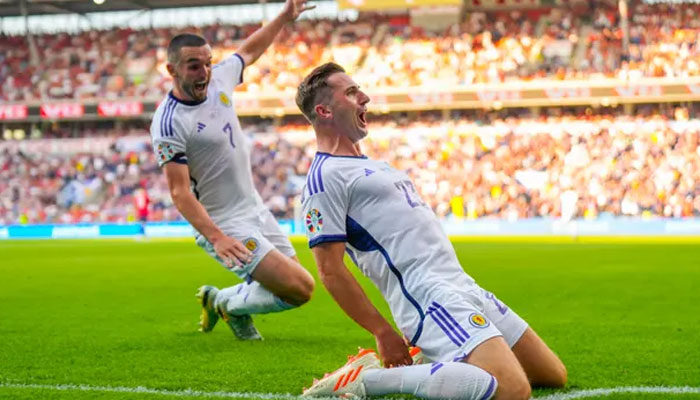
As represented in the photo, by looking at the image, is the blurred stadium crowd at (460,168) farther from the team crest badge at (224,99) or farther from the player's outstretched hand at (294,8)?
the team crest badge at (224,99)

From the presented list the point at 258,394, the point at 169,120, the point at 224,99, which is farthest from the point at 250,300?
the point at 258,394

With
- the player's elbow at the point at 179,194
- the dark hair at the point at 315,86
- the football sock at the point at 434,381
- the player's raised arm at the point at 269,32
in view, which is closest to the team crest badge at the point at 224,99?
the player's raised arm at the point at 269,32

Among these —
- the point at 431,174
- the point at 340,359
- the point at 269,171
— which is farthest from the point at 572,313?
the point at 269,171

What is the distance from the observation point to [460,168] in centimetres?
3875

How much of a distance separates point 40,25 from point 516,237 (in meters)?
29.6

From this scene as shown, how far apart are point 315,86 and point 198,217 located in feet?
8.36

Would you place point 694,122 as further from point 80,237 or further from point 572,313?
point 572,313

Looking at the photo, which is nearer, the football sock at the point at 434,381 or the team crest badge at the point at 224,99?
the football sock at the point at 434,381

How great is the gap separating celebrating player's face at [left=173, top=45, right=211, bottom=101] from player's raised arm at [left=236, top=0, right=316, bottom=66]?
0.89 metres

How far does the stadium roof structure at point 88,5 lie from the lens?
4862 centimetres

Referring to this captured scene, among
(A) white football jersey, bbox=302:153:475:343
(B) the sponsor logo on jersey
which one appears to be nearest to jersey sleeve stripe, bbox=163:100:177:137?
(B) the sponsor logo on jersey

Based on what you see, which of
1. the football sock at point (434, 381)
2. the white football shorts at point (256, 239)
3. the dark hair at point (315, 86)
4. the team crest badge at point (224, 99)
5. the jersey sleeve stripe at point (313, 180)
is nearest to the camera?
the football sock at point (434, 381)

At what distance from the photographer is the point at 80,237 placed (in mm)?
40438

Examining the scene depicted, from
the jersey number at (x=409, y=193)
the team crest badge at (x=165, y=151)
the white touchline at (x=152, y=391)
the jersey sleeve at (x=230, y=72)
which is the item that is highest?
the jersey sleeve at (x=230, y=72)
